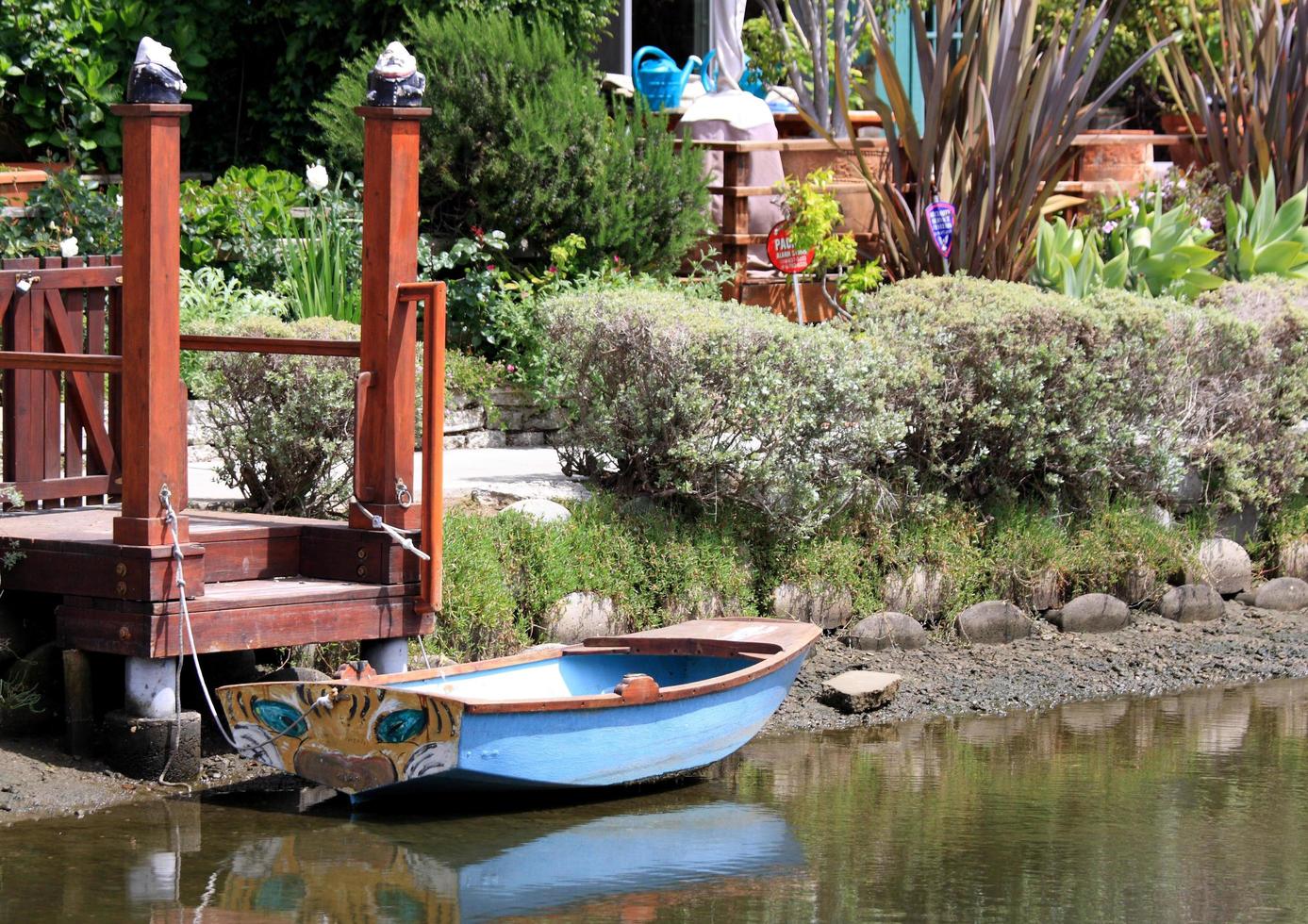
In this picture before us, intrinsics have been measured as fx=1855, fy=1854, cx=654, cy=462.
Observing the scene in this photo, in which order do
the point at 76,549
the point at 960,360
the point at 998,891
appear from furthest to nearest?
1. the point at 960,360
2. the point at 76,549
3. the point at 998,891

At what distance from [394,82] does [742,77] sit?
374 inches

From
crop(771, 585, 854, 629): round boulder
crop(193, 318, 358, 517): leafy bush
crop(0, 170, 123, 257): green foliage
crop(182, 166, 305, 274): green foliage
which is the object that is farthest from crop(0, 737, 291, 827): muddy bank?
crop(182, 166, 305, 274): green foliage

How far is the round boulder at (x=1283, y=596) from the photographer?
36.7ft

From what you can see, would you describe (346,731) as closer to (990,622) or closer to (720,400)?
(720,400)

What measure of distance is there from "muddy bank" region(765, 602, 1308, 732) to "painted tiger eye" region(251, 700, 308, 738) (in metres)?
2.61

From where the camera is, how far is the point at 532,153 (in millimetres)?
11578

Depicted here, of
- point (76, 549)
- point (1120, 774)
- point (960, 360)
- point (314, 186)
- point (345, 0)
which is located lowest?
point (1120, 774)

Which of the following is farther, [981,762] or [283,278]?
[283,278]

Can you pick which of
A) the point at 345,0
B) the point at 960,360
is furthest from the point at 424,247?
the point at 960,360

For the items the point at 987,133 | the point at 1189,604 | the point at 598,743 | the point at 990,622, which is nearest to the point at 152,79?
the point at 598,743

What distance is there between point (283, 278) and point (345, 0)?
2614mm

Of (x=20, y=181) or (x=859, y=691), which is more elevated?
(x=20, y=181)

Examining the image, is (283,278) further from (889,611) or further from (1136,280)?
(1136,280)

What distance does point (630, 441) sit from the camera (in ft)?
30.4
